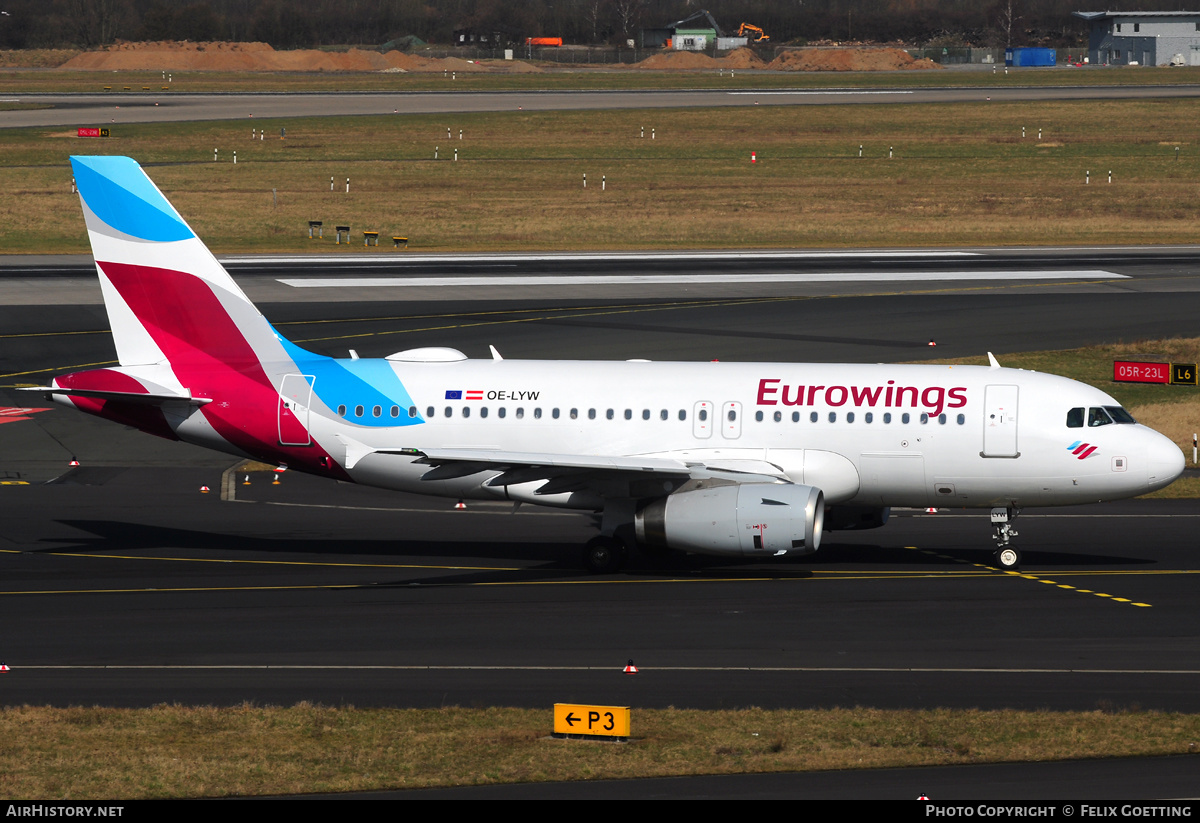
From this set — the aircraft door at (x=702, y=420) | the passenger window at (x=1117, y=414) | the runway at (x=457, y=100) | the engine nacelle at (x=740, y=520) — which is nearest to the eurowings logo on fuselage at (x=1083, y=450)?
the passenger window at (x=1117, y=414)

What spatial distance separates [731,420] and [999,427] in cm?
591

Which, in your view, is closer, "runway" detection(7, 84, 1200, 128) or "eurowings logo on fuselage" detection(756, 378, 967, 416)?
"eurowings logo on fuselage" detection(756, 378, 967, 416)

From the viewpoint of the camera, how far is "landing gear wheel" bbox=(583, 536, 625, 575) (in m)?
31.4

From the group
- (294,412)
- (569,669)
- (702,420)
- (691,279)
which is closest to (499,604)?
(569,669)

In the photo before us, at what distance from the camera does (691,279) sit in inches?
2884

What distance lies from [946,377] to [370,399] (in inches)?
519

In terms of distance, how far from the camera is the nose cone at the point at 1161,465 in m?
30.6

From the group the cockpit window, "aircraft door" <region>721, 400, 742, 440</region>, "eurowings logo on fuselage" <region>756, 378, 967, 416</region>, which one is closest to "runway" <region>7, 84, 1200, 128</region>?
"aircraft door" <region>721, 400, 742, 440</region>

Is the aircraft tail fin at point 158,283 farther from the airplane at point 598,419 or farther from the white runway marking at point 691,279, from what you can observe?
the white runway marking at point 691,279

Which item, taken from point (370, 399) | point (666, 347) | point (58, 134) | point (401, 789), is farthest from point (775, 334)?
point (58, 134)

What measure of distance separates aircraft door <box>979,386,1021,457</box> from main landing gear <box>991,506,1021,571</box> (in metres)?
1.61

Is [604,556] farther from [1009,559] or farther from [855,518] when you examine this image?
[1009,559]

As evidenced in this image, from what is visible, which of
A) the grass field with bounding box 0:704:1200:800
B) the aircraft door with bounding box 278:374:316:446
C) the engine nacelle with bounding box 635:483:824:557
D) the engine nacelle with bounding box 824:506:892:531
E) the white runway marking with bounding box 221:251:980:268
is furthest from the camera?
the white runway marking with bounding box 221:251:980:268

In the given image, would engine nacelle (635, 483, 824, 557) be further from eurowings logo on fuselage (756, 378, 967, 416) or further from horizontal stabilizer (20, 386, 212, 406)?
horizontal stabilizer (20, 386, 212, 406)
